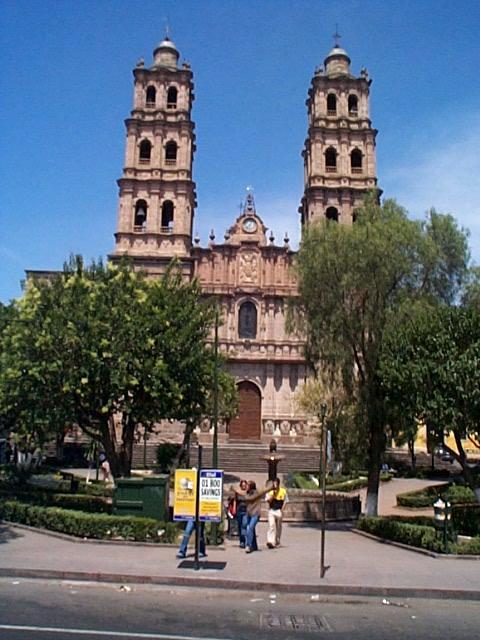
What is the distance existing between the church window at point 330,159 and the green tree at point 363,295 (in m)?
27.5

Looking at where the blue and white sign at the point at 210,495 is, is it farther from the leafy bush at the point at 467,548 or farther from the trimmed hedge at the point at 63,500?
the trimmed hedge at the point at 63,500

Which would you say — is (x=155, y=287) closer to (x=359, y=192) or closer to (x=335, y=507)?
(x=335, y=507)

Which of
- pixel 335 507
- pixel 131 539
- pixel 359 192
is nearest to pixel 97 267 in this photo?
pixel 131 539

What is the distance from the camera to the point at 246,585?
11.5 metres

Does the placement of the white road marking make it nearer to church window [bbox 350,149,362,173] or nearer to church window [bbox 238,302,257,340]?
church window [bbox 238,302,257,340]

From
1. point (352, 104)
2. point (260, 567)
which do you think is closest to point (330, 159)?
point (352, 104)

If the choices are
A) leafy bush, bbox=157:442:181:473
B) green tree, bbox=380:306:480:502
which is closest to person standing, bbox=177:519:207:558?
green tree, bbox=380:306:480:502

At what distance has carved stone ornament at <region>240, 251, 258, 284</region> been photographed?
154ft

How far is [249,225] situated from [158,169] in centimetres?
750

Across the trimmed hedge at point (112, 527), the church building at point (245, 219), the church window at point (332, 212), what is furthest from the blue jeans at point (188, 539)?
the church window at point (332, 212)

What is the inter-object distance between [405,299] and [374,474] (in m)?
5.37

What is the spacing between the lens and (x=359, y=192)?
47.0 metres

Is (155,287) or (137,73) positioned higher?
(137,73)

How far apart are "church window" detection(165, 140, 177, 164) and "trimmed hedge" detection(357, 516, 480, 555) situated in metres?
34.8
